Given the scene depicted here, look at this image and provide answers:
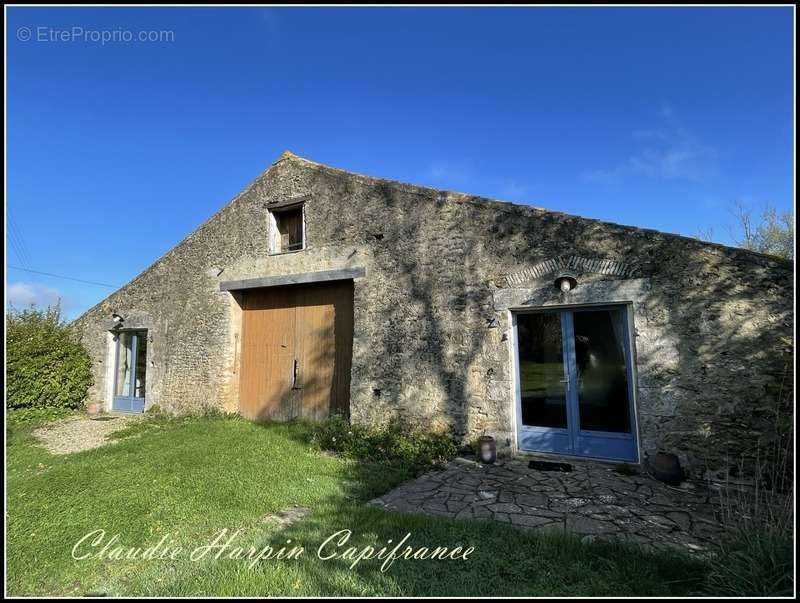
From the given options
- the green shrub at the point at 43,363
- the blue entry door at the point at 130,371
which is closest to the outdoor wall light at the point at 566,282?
the blue entry door at the point at 130,371

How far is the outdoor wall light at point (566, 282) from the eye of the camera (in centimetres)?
575

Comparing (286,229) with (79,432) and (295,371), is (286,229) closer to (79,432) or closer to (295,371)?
(295,371)

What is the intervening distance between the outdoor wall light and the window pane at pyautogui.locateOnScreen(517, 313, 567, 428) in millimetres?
460

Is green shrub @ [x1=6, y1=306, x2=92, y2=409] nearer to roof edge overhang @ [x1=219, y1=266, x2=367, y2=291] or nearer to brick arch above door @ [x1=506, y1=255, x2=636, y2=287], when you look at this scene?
roof edge overhang @ [x1=219, y1=266, x2=367, y2=291]

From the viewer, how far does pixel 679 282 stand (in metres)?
5.27

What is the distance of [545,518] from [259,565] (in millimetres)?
2462

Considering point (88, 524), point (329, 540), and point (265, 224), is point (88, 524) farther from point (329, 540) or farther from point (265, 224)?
point (265, 224)

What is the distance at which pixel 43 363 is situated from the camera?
1023cm

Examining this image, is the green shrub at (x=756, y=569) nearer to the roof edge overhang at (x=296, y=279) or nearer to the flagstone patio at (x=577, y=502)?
the flagstone patio at (x=577, y=502)

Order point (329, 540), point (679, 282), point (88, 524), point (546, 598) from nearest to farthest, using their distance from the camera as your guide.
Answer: point (546, 598) → point (329, 540) → point (88, 524) → point (679, 282)

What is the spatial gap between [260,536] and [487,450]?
10.8ft

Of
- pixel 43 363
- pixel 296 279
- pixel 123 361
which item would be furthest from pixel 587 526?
pixel 43 363

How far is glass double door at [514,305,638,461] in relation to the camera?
5613 mm

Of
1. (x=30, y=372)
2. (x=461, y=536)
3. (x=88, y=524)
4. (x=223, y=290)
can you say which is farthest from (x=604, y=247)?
(x=30, y=372)
